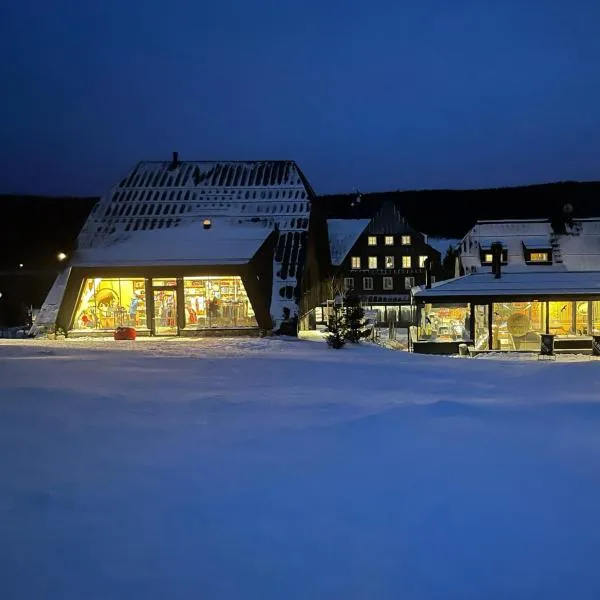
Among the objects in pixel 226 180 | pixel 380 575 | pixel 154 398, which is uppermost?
pixel 226 180

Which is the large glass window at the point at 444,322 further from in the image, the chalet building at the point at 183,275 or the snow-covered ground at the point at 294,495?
the snow-covered ground at the point at 294,495

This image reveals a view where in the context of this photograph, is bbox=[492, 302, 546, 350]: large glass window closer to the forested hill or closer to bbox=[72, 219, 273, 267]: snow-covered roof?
bbox=[72, 219, 273, 267]: snow-covered roof

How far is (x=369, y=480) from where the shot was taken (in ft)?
17.2

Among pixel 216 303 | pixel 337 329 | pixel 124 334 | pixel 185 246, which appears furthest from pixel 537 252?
pixel 124 334

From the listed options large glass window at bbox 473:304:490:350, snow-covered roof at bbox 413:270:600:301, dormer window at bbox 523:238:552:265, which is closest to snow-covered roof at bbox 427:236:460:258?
dormer window at bbox 523:238:552:265

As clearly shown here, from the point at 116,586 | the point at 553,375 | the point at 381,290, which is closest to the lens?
the point at 116,586

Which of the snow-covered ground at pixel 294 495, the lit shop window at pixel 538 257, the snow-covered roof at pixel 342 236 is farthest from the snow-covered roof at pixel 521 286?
the snow-covered roof at pixel 342 236

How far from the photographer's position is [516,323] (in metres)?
24.9

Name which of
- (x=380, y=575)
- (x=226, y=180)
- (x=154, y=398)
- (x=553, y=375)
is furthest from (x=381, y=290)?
(x=380, y=575)

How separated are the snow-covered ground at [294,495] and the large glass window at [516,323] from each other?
16.6m

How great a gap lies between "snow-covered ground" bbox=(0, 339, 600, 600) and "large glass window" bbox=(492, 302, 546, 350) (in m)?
16.6

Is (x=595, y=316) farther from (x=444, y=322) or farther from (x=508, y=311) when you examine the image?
(x=444, y=322)

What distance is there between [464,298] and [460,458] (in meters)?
20.1

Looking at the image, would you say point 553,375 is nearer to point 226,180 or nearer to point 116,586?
point 116,586
